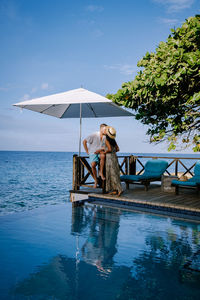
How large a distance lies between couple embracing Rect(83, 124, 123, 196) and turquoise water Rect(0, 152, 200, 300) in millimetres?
1043

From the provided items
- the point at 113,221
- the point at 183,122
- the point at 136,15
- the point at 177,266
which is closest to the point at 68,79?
the point at 136,15

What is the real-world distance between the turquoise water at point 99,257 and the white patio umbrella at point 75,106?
3.29m

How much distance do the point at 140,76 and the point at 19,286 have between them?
3.94 meters

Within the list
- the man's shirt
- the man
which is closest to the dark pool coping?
the man

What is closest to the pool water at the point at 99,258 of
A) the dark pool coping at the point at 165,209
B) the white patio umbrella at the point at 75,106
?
→ the dark pool coping at the point at 165,209

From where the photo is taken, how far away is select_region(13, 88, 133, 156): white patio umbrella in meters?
6.41

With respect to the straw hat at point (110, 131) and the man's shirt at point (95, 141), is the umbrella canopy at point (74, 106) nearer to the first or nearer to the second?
the straw hat at point (110, 131)

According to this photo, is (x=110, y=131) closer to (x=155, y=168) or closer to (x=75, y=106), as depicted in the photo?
(x=75, y=106)

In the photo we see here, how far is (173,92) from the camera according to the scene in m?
3.79

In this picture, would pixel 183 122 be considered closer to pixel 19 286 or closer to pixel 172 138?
pixel 172 138

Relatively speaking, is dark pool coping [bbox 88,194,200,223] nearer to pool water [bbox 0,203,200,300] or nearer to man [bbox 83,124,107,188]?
pool water [bbox 0,203,200,300]

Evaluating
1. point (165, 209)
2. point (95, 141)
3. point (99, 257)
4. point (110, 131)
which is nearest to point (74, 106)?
point (95, 141)

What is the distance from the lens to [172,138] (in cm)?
393

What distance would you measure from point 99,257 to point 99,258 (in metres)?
0.04
